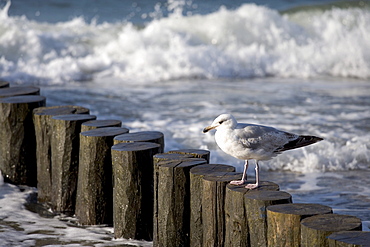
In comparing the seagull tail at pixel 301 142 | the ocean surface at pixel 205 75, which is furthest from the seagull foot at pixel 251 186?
the ocean surface at pixel 205 75

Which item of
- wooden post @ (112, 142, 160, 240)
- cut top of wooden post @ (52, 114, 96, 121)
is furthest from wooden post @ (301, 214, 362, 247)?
cut top of wooden post @ (52, 114, 96, 121)

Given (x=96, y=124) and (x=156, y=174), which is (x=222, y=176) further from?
(x=96, y=124)

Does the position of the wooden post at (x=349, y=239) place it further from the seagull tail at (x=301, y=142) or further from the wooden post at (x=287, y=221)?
the seagull tail at (x=301, y=142)

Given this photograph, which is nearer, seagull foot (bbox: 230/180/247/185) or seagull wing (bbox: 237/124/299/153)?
seagull foot (bbox: 230/180/247/185)

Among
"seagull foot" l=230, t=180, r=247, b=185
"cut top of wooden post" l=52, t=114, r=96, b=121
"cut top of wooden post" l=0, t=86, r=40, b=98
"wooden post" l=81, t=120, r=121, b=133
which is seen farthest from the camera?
"cut top of wooden post" l=0, t=86, r=40, b=98

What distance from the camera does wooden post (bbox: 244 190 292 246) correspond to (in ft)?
12.1

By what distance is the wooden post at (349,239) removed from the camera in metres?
3.08

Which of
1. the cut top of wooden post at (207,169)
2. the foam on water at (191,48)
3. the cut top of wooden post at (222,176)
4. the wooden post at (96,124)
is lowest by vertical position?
the cut top of wooden post at (222,176)

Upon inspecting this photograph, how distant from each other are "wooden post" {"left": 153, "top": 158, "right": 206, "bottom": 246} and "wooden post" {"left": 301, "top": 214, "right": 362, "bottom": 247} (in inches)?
45.0

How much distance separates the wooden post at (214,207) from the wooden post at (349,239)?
1018mm

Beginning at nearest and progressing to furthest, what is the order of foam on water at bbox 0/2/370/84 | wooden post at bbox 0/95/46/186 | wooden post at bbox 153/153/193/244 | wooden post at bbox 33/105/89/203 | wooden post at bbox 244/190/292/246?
1. wooden post at bbox 244/190/292/246
2. wooden post at bbox 153/153/193/244
3. wooden post at bbox 33/105/89/203
4. wooden post at bbox 0/95/46/186
5. foam on water at bbox 0/2/370/84

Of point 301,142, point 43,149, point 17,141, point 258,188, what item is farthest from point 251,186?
point 17,141

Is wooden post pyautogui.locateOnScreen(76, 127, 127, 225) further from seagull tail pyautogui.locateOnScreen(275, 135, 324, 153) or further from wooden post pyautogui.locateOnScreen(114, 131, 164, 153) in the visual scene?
seagull tail pyautogui.locateOnScreen(275, 135, 324, 153)

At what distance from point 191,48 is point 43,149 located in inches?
412
